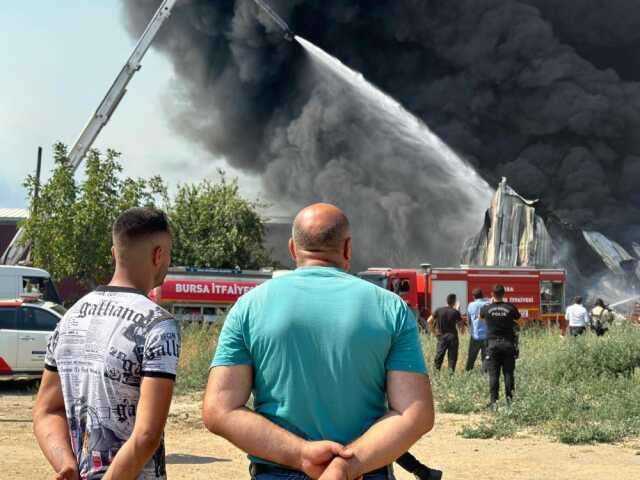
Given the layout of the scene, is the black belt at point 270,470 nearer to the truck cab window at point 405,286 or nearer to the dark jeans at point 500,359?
the dark jeans at point 500,359

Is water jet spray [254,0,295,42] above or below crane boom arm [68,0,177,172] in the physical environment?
above

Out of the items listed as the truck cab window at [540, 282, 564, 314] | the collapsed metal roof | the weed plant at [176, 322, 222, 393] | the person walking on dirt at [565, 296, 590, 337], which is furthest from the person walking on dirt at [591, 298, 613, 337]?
the collapsed metal roof

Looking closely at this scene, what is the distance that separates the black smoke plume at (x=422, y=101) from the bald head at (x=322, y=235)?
39.4 meters

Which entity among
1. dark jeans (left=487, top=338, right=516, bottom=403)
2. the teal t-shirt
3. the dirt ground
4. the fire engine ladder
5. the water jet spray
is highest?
the water jet spray

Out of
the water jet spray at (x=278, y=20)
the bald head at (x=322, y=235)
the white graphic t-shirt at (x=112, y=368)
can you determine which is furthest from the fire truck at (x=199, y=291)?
the bald head at (x=322, y=235)

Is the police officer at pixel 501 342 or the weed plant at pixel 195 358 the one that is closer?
the police officer at pixel 501 342

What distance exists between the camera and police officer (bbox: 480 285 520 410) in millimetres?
11695

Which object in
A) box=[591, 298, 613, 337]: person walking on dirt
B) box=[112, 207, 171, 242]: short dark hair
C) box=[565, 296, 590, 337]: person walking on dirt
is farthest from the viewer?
box=[591, 298, 613, 337]: person walking on dirt

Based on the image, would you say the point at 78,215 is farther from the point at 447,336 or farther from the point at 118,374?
the point at 118,374

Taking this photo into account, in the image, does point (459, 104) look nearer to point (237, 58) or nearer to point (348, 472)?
point (237, 58)

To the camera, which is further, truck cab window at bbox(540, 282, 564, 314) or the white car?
truck cab window at bbox(540, 282, 564, 314)

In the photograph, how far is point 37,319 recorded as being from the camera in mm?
15203

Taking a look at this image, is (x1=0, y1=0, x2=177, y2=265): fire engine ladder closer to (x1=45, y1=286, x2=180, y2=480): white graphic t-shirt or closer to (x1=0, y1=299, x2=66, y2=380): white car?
(x1=0, y1=299, x2=66, y2=380): white car

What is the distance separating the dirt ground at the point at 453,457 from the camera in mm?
8148
